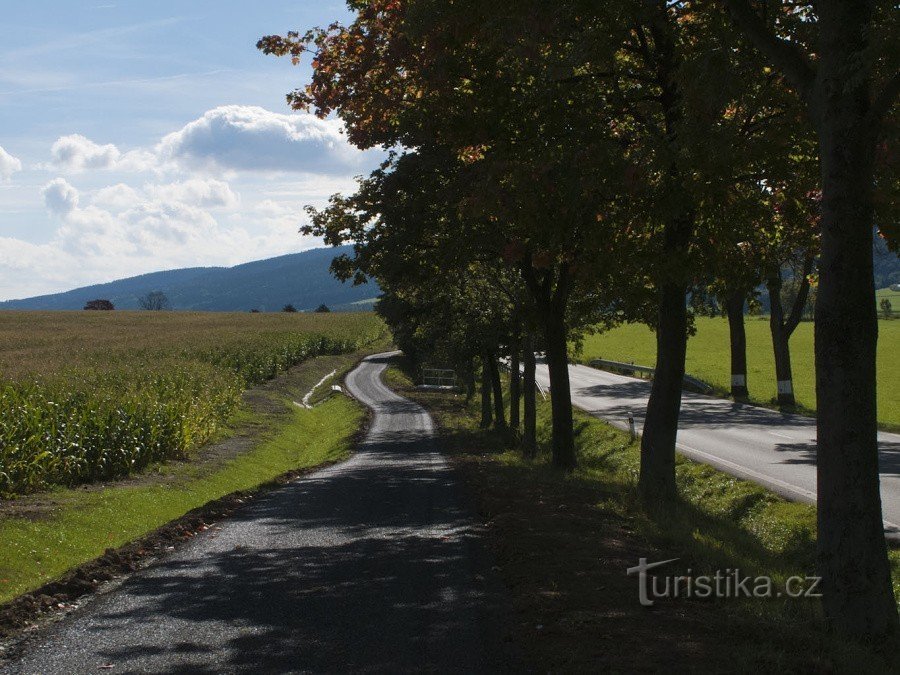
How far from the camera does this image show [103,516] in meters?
14.1

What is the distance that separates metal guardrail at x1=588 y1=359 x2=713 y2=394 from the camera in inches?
1893

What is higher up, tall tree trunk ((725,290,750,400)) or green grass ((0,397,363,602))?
tall tree trunk ((725,290,750,400))

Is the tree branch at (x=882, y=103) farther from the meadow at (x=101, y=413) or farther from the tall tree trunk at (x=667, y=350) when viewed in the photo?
the meadow at (x=101, y=413)

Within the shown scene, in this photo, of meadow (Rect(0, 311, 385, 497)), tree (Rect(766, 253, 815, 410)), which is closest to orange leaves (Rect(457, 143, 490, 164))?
meadow (Rect(0, 311, 385, 497))

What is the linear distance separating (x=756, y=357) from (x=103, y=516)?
63113mm

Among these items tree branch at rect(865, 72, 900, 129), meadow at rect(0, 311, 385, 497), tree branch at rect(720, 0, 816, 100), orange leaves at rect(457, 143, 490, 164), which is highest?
orange leaves at rect(457, 143, 490, 164)

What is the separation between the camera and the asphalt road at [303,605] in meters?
6.60

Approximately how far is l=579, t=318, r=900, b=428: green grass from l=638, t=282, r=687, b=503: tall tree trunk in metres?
13.2

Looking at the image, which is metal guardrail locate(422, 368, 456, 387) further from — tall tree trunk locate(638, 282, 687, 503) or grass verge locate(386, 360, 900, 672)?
tall tree trunk locate(638, 282, 687, 503)

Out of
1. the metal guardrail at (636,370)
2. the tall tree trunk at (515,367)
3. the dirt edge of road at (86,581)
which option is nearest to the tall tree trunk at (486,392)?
the tall tree trunk at (515,367)

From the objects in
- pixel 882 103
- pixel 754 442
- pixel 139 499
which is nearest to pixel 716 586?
pixel 882 103

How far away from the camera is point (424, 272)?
2206 centimetres

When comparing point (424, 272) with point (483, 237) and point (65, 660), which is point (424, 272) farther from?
point (65, 660)

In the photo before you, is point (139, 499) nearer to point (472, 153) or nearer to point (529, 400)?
point (472, 153)
